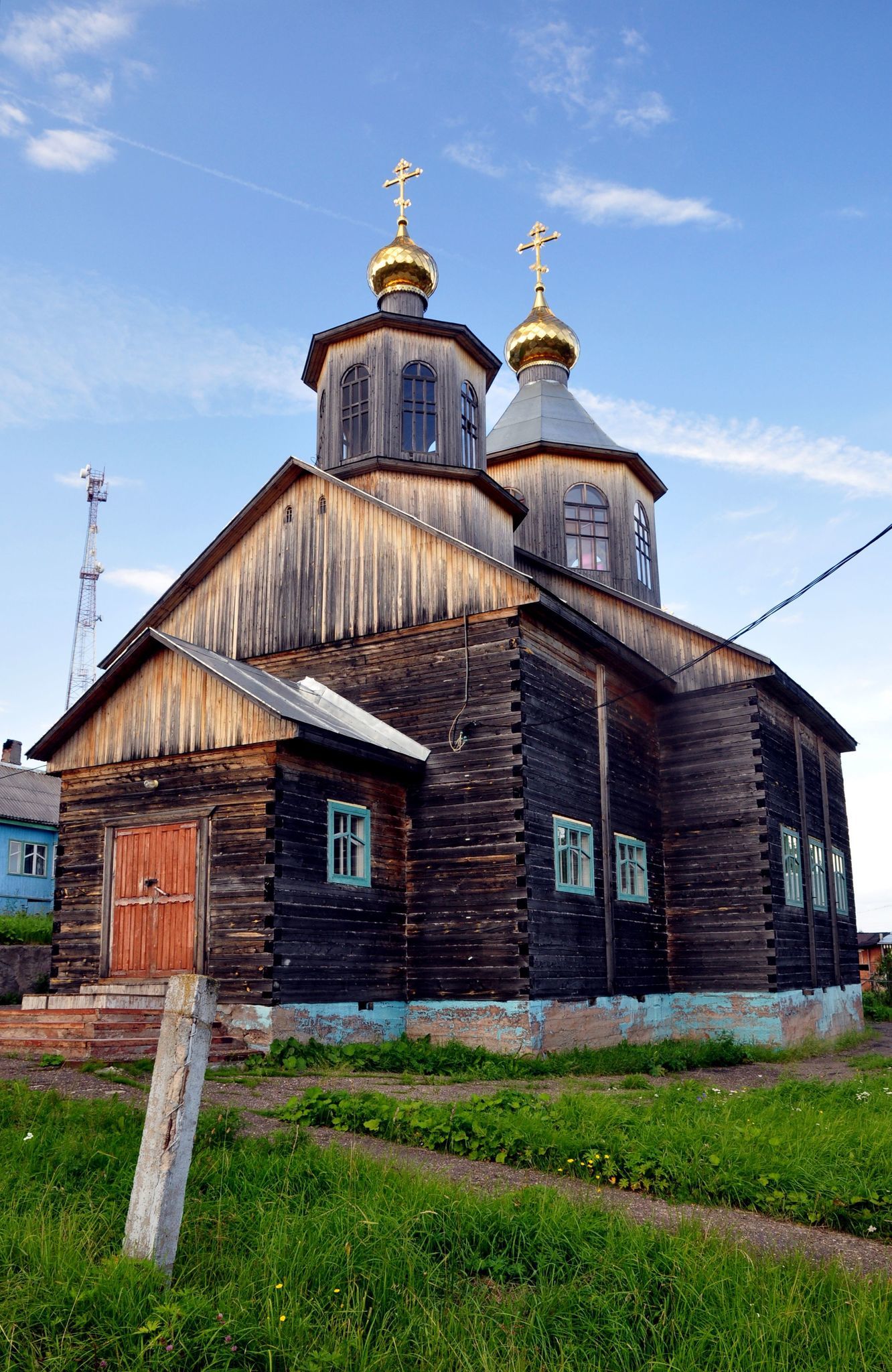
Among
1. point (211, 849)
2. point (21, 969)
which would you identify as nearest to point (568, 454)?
point (211, 849)

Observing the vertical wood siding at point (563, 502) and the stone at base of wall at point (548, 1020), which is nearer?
the stone at base of wall at point (548, 1020)

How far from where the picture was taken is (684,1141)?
24.0 feet

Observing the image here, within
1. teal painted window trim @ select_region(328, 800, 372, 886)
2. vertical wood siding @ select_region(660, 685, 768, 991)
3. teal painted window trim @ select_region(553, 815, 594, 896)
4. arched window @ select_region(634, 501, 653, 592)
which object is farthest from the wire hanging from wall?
arched window @ select_region(634, 501, 653, 592)

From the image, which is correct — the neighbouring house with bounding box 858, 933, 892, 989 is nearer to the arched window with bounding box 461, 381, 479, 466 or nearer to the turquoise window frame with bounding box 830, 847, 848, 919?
the turquoise window frame with bounding box 830, 847, 848, 919

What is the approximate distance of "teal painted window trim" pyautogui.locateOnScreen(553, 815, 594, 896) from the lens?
16.0 meters

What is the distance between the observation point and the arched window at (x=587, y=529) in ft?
78.8

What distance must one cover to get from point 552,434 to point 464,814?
11.9m

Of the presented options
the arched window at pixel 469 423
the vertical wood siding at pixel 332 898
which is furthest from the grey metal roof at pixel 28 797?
the vertical wood siding at pixel 332 898

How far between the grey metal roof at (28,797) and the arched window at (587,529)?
14.8m

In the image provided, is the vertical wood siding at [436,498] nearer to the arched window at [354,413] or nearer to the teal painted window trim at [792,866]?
the arched window at [354,413]

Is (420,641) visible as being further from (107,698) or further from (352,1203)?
(352,1203)

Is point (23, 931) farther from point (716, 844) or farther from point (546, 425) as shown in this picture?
point (546, 425)

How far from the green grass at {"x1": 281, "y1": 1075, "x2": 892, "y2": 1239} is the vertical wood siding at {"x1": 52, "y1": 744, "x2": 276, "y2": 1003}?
469cm

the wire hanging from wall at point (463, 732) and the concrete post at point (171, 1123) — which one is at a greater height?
the wire hanging from wall at point (463, 732)
